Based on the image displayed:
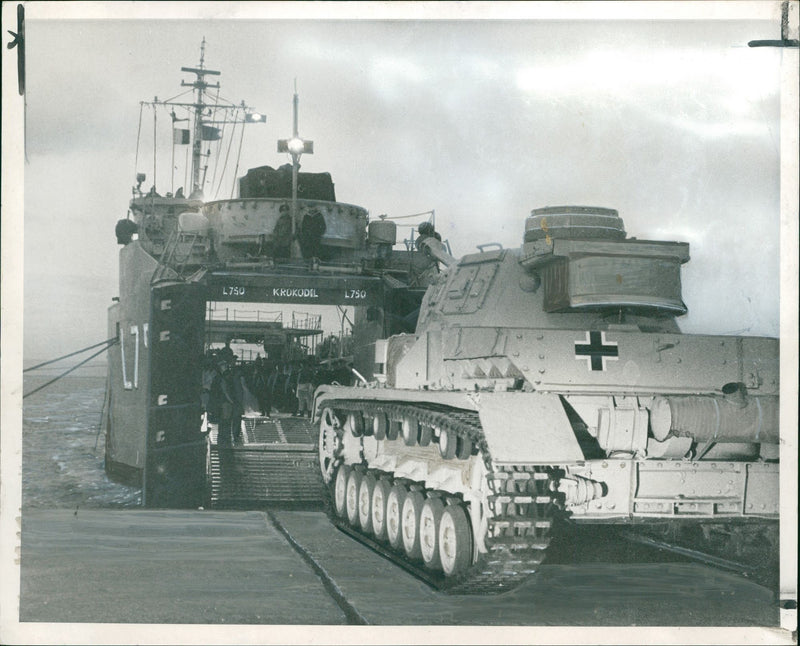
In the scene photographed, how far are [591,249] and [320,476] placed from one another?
20.3 feet

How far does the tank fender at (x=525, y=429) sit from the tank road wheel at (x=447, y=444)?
119 cm

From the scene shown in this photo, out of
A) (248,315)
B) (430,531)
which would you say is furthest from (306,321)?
(430,531)

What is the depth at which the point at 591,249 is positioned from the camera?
341 inches

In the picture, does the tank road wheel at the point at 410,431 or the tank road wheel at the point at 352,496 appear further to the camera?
the tank road wheel at the point at 352,496

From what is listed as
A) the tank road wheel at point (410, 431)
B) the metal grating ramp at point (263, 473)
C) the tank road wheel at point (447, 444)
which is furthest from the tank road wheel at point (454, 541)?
the metal grating ramp at point (263, 473)

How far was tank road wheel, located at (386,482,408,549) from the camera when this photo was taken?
1061 cm

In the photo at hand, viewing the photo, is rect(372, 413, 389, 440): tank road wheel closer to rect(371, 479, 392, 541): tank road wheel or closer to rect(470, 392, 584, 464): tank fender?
rect(371, 479, 392, 541): tank road wheel

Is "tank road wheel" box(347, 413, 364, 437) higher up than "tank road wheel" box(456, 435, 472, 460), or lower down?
lower down

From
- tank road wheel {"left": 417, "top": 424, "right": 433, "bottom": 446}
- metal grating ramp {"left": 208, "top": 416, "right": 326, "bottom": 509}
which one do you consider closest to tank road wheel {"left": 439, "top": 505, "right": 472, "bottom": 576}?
tank road wheel {"left": 417, "top": 424, "right": 433, "bottom": 446}

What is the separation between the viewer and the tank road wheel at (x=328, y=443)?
13.2 meters

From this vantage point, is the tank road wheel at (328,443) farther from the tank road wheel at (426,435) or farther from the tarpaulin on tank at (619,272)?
the tarpaulin on tank at (619,272)

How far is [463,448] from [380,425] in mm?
2509

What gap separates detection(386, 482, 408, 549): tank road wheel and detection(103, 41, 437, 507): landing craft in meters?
2.70

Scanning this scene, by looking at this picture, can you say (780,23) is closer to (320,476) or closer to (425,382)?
(425,382)
